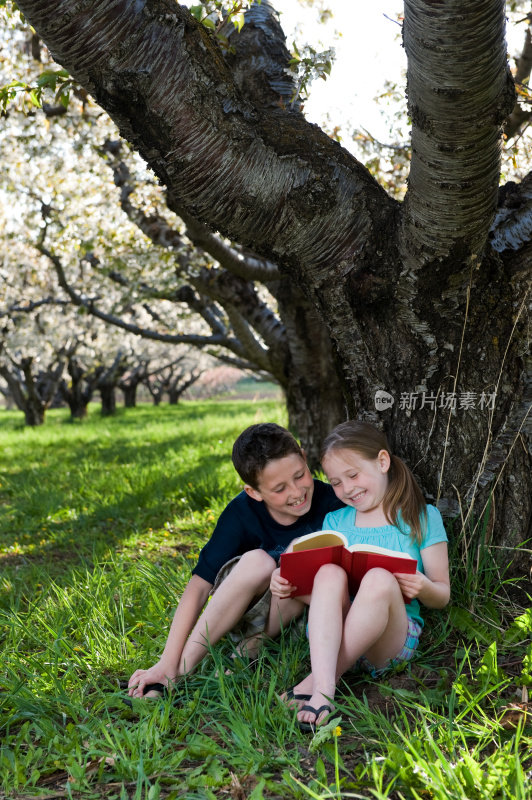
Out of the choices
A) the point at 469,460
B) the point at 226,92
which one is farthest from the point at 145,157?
the point at 469,460

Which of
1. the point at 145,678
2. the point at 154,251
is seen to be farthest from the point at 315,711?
the point at 154,251

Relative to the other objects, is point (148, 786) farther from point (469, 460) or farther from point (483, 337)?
point (483, 337)

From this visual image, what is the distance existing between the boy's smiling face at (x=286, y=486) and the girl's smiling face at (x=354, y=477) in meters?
0.10

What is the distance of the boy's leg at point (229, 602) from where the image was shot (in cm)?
249

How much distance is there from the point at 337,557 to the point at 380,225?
135 cm

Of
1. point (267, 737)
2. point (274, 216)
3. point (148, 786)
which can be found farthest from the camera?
point (274, 216)

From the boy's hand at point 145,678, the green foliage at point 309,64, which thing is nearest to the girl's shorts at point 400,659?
the boy's hand at point 145,678

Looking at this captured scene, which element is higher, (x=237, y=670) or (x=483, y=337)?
(x=483, y=337)

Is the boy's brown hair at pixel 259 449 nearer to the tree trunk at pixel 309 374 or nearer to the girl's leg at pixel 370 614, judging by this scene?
the girl's leg at pixel 370 614

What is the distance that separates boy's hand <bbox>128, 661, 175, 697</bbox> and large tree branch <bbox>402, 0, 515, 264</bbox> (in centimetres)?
182

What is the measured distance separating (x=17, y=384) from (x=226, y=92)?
17.3 m

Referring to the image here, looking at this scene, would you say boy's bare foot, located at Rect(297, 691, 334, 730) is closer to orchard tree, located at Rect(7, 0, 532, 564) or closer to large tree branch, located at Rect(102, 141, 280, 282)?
orchard tree, located at Rect(7, 0, 532, 564)

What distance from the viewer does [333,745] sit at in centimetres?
198

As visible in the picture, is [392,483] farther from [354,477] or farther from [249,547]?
[249,547]
